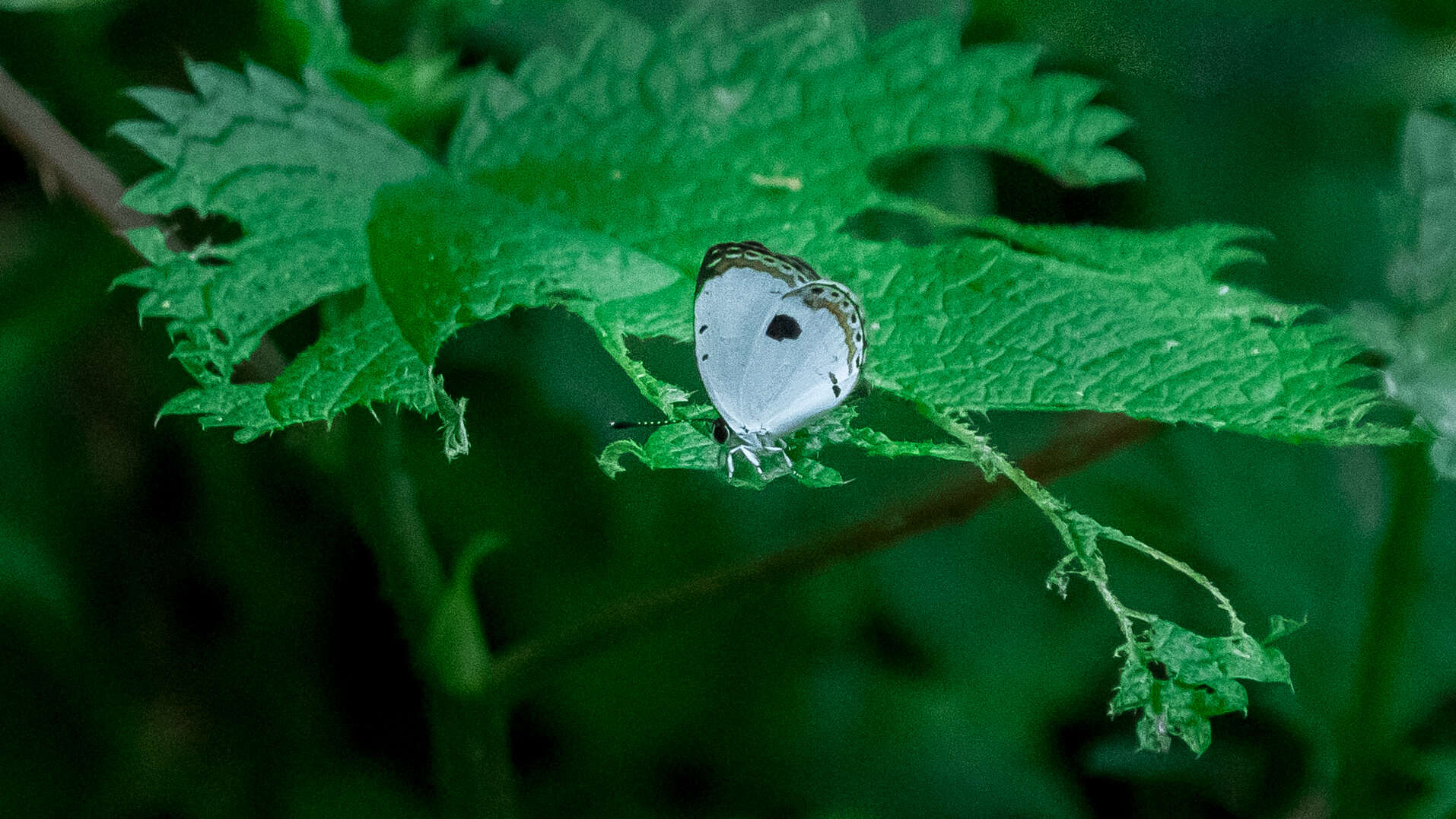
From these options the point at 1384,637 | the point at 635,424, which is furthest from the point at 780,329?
the point at 1384,637

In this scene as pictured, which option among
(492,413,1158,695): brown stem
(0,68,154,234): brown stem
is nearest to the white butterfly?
(492,413,1158,695): brown stem

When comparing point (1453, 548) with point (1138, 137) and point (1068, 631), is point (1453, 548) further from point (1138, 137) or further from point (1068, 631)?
point (1138, 137)

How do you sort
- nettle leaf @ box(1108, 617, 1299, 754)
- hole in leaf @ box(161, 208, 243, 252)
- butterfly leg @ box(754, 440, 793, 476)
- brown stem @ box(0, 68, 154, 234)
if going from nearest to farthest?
nettle leaf @ box(1108, 617, 1299, 754), butterfly leg @ box(754, 440, 793, 476), brown stem @ box(0, 68, 154, 234), hole in leaf @ box(161, 208, 243, 252)

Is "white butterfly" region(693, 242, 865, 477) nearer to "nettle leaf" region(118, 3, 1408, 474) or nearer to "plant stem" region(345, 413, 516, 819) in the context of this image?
"nettle leaf" region(118, 3, 1408, 474)

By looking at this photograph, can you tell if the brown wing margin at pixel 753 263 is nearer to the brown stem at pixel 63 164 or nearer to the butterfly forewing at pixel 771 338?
the butterfly forewing at pixel 771 338

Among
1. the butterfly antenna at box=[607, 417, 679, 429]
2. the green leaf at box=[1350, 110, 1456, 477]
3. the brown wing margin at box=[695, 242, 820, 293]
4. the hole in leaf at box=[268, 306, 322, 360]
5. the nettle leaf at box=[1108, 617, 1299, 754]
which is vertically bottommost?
the nettle leaf at box=[1108, 617, 1299, 754]

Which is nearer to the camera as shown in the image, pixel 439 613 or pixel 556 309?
pixel 439 613

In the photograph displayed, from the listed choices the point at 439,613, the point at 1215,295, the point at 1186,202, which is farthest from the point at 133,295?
the point at 1186,202
